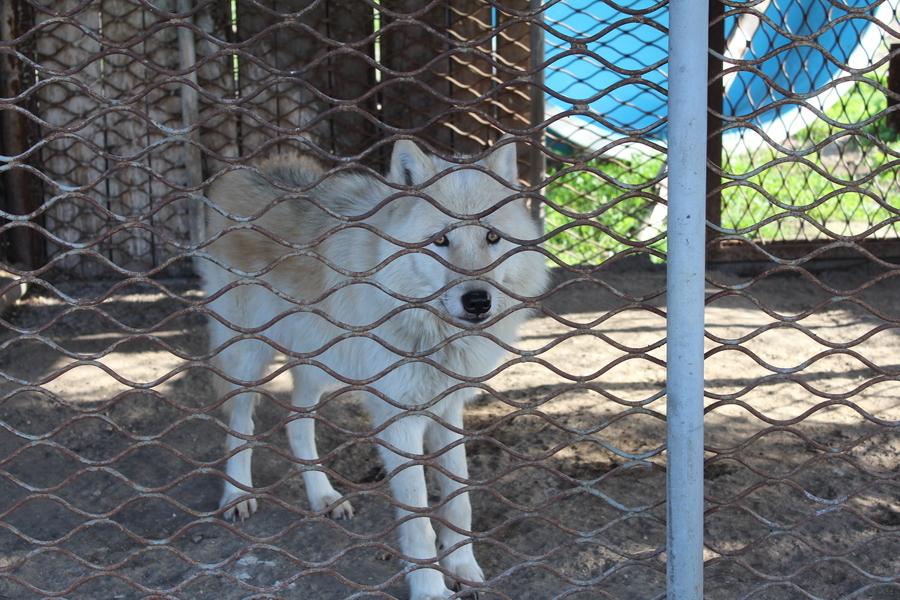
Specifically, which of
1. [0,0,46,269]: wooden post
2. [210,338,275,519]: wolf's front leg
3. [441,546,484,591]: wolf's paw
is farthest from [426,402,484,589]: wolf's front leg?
[0,0,46,269]: wooden post

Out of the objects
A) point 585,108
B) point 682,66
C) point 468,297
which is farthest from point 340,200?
point 682,66

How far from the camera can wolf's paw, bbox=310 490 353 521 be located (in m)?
3.52

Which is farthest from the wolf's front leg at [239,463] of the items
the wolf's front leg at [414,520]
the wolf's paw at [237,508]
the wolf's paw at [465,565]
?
the wolf's paw at [465,565]

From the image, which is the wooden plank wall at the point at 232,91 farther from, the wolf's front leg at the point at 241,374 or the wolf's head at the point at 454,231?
the wolf's head at the point at 454,231

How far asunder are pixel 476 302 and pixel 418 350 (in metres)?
0.56

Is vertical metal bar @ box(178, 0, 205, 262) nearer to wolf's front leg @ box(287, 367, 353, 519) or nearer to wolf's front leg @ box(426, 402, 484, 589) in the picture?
wolf's front leg @ box(287, 367, 353, 519)

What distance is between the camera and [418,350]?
9.56 ft

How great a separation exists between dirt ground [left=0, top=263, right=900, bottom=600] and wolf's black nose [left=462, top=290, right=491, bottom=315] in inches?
11.0

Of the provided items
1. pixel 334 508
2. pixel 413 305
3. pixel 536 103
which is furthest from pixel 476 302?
pixel 536 103

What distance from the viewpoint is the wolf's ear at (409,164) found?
279 cm

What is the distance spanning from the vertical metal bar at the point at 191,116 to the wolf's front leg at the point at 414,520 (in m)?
3.24

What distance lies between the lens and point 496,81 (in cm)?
570

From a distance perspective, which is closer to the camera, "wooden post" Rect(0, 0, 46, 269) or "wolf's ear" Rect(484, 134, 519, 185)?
"wolf's ear" Rect(484, 134, 519, 185)

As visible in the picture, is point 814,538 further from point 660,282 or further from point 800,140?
point 800,140
